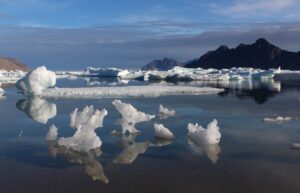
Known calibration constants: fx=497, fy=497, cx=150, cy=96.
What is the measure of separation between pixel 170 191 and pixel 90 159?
9.67ft

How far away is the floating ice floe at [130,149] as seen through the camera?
36.0ft

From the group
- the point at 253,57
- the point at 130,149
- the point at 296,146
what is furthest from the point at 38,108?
the point at 253,57

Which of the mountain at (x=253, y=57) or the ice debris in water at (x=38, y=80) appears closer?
the ice debris in water at (x=38, y=80)

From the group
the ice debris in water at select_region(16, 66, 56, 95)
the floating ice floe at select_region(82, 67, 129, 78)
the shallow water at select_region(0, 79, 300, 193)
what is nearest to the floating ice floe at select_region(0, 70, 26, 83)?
the floating ice floe at select_region(82, 67, 129, 78)

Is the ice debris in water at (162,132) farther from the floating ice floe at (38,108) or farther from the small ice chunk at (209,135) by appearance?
the floating ice floe at (38,108)

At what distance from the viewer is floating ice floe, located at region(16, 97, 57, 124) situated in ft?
59.6

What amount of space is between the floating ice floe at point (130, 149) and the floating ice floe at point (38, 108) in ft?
15.1

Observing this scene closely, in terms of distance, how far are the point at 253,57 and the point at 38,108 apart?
97.4m

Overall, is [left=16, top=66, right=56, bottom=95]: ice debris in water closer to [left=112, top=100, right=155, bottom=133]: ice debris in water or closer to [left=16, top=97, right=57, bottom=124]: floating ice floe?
[left=16, top=97, right=57, bottom=124]: floating ice floe

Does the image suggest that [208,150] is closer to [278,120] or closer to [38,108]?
[278,120]

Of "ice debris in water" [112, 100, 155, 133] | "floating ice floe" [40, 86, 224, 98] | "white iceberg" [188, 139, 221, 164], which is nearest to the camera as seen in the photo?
"white iceberg" [188, 139, 221, 164]

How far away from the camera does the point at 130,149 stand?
39.6ft

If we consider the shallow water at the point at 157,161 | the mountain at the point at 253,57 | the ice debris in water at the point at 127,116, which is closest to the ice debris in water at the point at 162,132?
the shallow water at the point at 157,161

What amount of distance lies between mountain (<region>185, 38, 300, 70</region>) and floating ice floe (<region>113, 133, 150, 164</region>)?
93034mm
